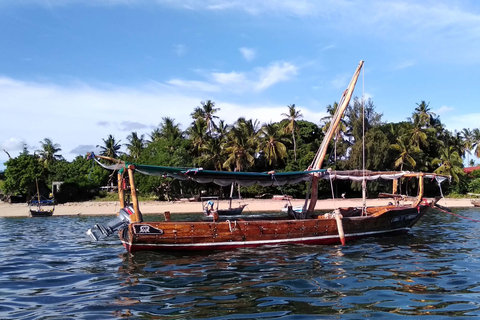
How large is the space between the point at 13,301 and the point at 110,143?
213 ft

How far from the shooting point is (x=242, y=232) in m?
14.4

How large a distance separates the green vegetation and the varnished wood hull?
107 ft

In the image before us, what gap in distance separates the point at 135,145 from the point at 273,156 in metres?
27.0

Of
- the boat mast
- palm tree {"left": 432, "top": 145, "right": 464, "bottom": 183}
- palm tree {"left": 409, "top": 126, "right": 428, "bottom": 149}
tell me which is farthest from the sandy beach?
the boat mast

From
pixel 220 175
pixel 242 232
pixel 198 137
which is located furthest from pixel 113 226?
pixel 198 137

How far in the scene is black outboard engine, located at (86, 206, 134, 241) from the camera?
1300 cm

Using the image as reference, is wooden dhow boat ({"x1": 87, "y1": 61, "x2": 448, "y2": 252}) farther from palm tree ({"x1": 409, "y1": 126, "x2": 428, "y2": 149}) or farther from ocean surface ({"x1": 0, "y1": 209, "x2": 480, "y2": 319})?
palm tree ({"x1": 409, "y1": 126, "x2": 428, "y2": 149})

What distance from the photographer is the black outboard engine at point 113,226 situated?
13000 mm

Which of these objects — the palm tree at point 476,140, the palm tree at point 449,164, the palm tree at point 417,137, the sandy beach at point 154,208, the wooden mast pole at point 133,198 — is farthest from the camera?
the palm tree at point 476,140

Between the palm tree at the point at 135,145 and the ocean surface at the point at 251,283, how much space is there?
53924 mm

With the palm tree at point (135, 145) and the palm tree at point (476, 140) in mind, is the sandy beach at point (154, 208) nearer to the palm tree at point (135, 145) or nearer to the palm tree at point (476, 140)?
the palm tree at point (135, 145)

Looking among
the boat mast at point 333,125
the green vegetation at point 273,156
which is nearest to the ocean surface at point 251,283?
the boat mast at point 333,125

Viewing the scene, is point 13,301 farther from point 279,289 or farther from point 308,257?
point 308,257

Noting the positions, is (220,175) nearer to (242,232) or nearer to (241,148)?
(242,232)
